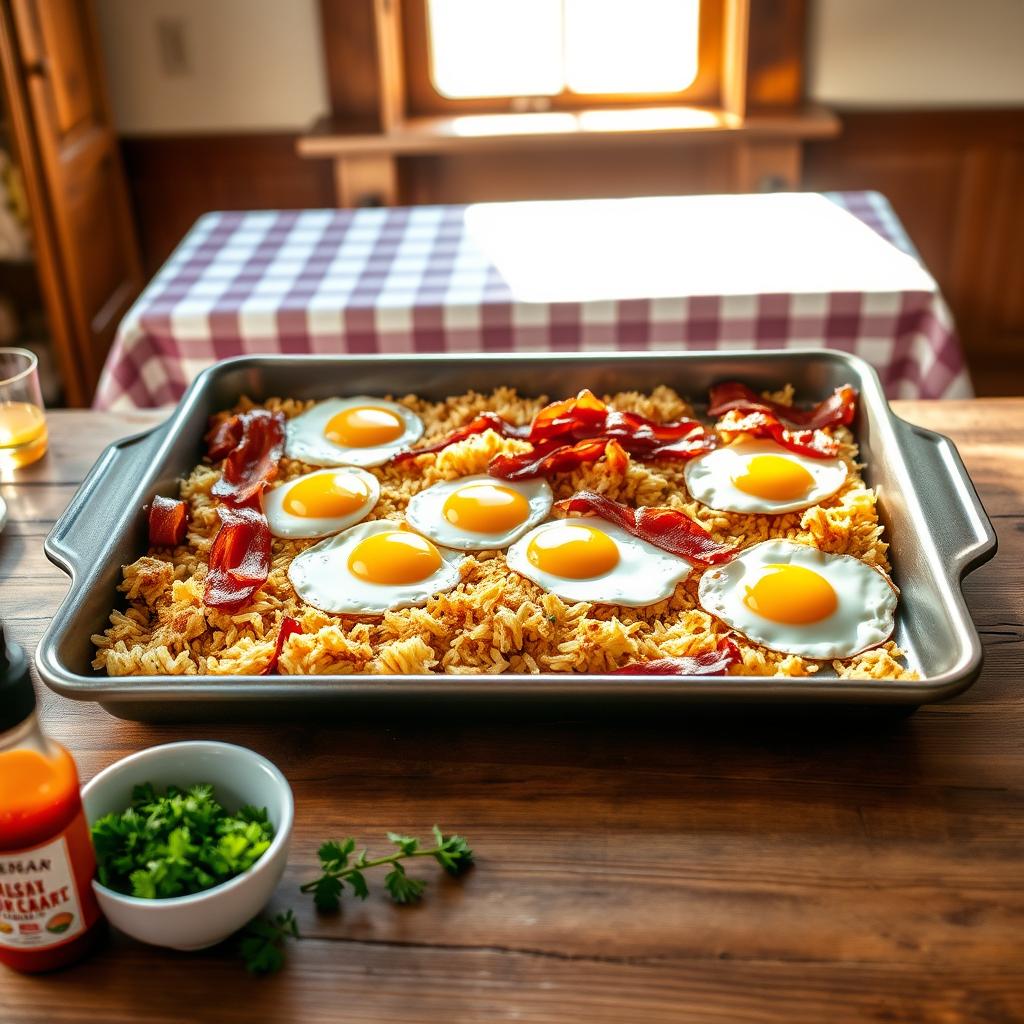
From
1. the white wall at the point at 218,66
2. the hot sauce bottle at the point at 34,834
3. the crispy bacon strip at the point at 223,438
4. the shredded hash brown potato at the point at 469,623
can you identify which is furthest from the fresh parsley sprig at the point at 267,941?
the white wall at the point at 218,66

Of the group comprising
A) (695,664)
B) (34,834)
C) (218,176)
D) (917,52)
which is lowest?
(218,176)

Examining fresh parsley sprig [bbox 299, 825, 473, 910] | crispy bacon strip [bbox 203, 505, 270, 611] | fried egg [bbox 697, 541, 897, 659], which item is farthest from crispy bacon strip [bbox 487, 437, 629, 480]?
fresh parsley sprig [bbox 299, 825, 473, 910]

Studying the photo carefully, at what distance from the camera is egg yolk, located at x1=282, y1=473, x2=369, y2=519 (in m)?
1.89

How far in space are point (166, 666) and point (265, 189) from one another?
3828mm

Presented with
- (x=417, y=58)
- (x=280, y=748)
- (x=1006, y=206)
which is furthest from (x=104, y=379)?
(x=1006, y=206)

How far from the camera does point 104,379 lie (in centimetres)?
299

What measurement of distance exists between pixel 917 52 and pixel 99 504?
394 cm

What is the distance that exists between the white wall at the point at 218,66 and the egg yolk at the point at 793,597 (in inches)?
146

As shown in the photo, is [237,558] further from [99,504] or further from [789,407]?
[789,407]

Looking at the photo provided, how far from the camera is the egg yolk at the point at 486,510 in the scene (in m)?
1.85

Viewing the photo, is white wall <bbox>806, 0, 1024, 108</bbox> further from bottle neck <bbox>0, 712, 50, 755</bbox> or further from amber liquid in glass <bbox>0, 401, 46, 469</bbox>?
bottle neck <bbox>0, 712, 50, 755</bbox>

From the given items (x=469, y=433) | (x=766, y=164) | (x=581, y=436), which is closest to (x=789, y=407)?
(x=581, y=436)

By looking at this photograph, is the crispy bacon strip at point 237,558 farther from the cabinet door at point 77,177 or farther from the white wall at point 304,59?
the white wall at point 304,59

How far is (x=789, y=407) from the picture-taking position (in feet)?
6.98
